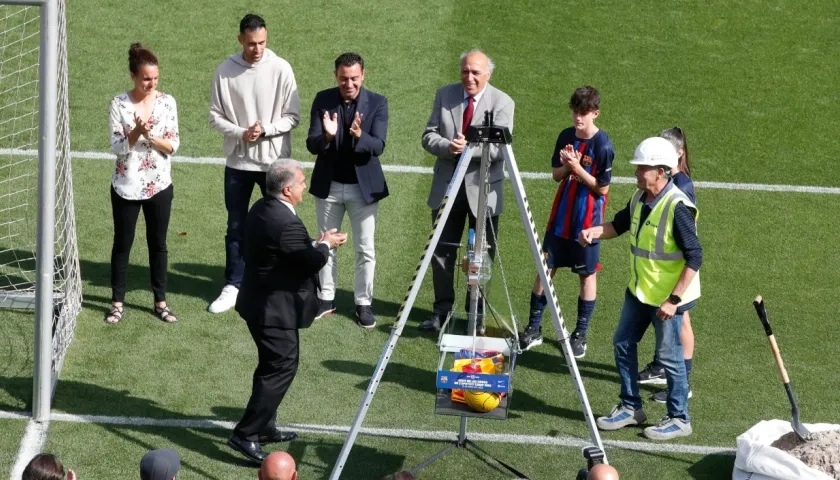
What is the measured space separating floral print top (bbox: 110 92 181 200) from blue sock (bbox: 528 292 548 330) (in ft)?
9.89

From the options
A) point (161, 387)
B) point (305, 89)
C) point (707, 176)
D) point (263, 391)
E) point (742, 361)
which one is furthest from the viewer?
point (305, 89)

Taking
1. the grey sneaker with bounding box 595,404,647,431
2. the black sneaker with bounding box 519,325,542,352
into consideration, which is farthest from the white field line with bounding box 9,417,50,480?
the grey sneaker with bounding box 595,404,647,431

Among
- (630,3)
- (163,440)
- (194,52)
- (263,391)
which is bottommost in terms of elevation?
(163,440)

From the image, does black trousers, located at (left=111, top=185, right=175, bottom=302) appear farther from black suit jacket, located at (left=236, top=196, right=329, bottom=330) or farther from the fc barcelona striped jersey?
the fc barcelona striped jersey

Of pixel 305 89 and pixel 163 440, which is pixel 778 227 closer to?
pixel 305 89

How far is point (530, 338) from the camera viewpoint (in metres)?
9.37

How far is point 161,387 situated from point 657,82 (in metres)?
7.39

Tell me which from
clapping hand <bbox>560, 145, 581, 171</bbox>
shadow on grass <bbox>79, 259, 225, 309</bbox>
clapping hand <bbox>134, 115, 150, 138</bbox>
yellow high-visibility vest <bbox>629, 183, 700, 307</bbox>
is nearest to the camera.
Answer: yellow high-visibility vest <bbox>629, 183, 700, 307</bbox>

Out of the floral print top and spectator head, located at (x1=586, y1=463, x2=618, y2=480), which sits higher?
the floral print top

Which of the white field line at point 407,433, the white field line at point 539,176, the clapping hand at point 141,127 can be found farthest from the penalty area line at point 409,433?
the white field line at point 539,176

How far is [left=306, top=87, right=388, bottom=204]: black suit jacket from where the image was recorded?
30.3 ft

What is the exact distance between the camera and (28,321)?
9406 millimetres

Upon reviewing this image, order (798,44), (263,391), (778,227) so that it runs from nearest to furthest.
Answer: (263,391)
(778,227)
(798,44)

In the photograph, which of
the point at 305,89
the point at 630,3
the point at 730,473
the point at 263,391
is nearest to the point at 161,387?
the point at 263,391
